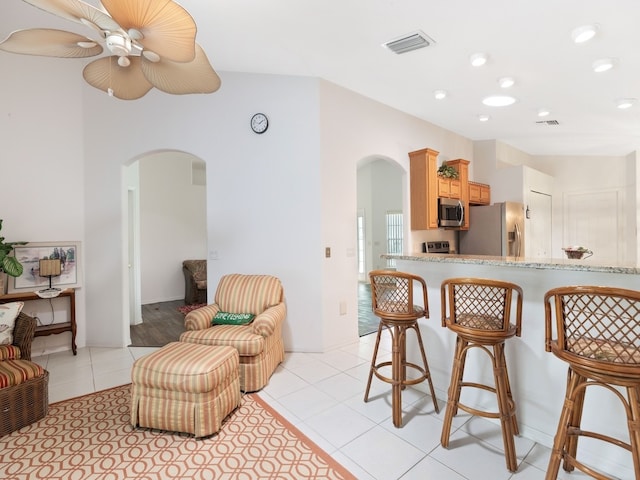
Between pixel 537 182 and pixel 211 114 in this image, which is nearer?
pixel 211 114

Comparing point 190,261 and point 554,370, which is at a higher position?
point 190,261

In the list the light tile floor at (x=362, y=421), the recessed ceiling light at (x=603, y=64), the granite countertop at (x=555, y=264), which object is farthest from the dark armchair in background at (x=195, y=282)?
the recessed ceiling light at (x=603, y=64)

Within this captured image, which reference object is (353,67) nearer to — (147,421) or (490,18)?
(490,18)

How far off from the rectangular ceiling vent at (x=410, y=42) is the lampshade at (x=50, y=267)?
3999mm

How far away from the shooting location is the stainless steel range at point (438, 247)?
482cm

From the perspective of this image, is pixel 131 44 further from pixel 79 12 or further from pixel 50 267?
pixel 50 267

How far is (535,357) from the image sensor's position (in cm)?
201

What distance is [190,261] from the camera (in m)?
6.33

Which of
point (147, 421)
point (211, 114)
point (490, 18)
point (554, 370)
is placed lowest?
point (147, 421)

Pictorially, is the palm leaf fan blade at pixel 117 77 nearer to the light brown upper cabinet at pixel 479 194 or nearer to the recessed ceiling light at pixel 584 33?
the recessed ceiling light at pixel 584 33

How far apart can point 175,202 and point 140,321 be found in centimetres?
266

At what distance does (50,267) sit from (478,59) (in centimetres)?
479

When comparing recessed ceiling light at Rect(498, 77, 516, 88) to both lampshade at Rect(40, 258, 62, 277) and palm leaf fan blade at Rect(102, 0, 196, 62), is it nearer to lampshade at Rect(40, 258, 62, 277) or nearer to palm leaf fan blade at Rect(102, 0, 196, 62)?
palm leaf fan blade at Rect(102, 0, 196, 62)

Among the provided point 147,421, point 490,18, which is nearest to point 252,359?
point 147,421
